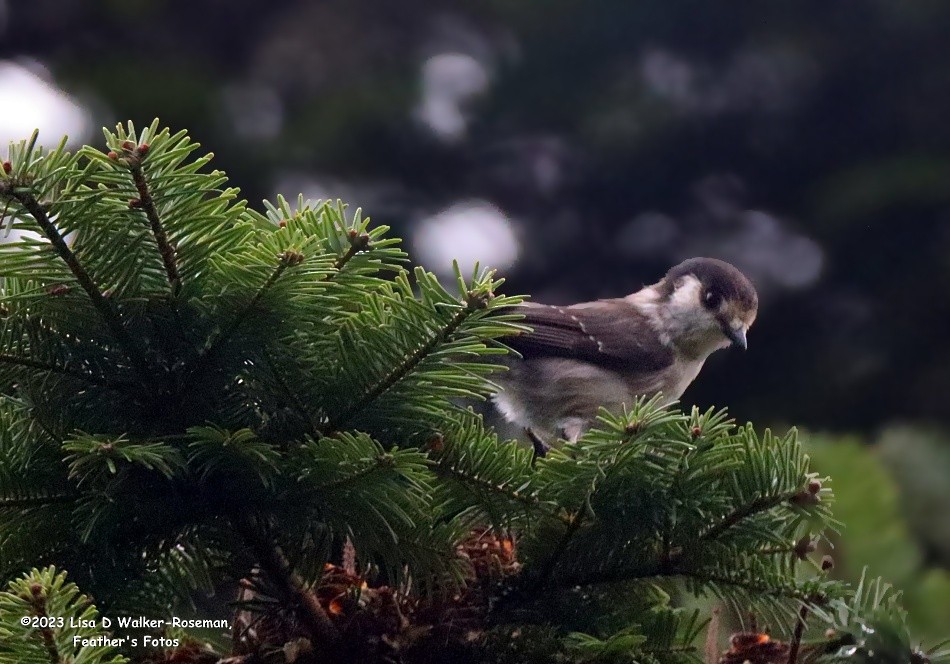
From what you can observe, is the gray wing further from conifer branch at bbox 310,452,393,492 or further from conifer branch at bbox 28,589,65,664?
conifer branch at bbox 28,589,65,664

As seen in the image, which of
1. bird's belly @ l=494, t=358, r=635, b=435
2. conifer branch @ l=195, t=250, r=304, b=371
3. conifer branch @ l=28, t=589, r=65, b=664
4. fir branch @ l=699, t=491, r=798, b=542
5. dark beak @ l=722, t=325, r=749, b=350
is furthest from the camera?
dark beak @ l=722, t=325, r=749, b=350

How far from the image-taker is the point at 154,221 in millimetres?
937

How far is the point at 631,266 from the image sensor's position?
368cm

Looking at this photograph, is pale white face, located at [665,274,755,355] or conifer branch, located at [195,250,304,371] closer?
conifer branch, located at [195,250,304,371]

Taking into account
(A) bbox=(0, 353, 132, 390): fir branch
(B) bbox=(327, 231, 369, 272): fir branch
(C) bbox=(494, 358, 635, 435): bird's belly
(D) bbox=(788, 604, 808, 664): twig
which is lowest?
(D) bbox=(788, 604, 808, 664): twig

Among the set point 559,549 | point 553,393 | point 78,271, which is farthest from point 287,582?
point 553,393

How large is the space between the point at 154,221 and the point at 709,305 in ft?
6.81

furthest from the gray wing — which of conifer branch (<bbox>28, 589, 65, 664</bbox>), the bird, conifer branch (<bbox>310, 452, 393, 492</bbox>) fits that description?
conifer branch (<bbox>28, 589, 65, 664</bbox>)

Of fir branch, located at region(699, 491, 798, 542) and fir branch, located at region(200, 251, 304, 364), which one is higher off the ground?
fir branch, located at region(200, 251, 304, 364)

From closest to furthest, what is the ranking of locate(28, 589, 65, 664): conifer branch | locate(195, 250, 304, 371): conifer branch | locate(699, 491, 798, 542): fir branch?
locate(28, 589, 65, 664): conifer branch → locate(195, 250, 304, 371): conifer branch → locate(699, 491, 798, 542): fir branch

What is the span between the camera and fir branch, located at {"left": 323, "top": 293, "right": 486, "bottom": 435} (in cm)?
94

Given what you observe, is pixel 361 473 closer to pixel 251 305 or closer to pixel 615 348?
pixel 251 305


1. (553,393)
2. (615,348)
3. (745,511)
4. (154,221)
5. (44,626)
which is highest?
(615,348)

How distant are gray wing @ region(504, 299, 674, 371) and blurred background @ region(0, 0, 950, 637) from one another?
39 centimetres
